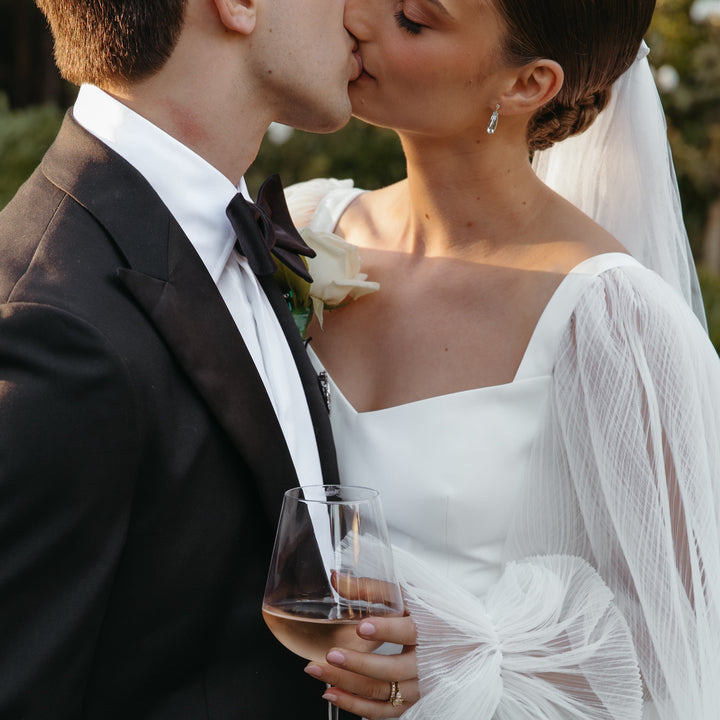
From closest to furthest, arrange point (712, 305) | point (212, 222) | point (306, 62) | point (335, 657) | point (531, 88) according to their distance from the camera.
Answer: point (335, 657) → point (212, 222) → point (306, 62) → point (531, 88) → point (712, 305)

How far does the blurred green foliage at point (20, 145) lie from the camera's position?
6.56 metres

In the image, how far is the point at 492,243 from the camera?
9.80 feet

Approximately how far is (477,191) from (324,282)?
1.92 feet

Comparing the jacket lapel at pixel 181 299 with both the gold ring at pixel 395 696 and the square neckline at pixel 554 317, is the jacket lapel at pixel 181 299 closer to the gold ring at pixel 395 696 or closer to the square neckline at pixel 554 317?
the gold ring at pixel 395 696

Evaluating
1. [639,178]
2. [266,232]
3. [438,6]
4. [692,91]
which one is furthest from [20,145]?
[692,91]

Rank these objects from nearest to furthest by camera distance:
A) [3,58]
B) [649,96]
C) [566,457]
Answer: [566,457] → [649,96] → [3,58]

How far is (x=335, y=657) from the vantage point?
1.74 meters

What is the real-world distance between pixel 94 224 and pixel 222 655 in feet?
3.09

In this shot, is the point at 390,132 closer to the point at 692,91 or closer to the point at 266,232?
the point at 692,91

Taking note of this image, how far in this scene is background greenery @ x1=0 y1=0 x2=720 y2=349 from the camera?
844cm

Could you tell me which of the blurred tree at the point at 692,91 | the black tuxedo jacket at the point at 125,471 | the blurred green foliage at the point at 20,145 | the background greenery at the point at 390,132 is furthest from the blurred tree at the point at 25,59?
the black tuxedo jacket at the point at 125,471

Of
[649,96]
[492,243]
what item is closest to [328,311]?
[492,243]

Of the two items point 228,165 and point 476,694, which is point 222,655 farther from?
point 228,165

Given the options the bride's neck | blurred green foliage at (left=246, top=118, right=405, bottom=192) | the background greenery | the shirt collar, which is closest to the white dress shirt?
the shirt collar
